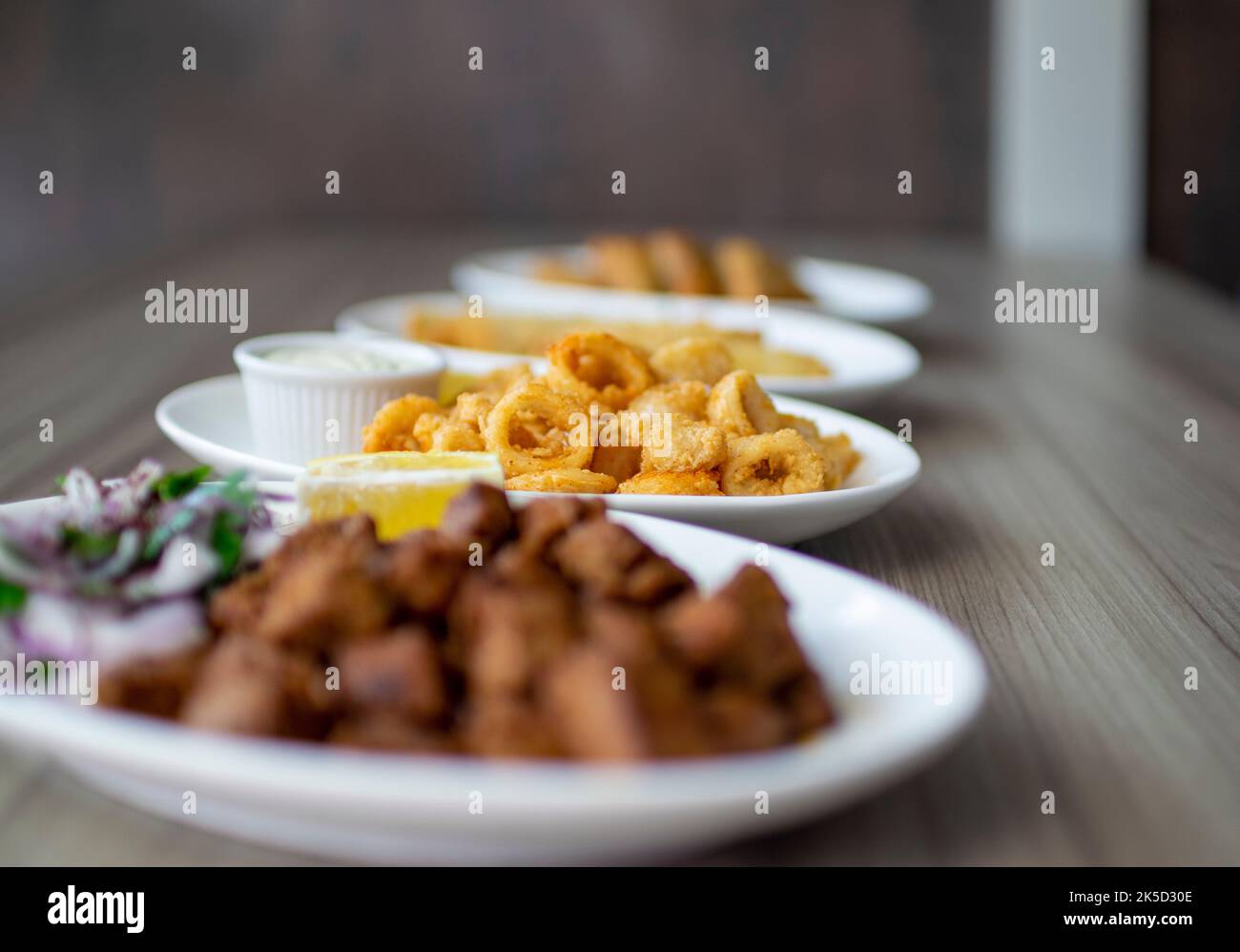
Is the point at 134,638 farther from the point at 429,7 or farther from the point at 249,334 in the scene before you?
the point at 429,7

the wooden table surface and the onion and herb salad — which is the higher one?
the onion and herb salad

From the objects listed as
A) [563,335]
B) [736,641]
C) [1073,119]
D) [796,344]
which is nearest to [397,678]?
[736,641]

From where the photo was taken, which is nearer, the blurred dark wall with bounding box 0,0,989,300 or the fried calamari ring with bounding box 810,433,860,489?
the fried calamari ring with bounding box 810,433,860,489

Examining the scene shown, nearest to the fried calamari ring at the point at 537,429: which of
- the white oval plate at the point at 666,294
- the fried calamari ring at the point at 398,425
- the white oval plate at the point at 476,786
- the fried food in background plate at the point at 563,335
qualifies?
the fried calamari ring at the point at 398,425

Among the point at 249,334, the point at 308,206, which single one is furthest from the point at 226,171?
the point at 249,334

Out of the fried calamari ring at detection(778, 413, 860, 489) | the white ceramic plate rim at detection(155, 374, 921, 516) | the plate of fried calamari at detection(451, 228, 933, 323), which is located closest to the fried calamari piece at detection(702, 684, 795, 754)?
the white ceramic plate rim at detection(155, 374, 921, 516)

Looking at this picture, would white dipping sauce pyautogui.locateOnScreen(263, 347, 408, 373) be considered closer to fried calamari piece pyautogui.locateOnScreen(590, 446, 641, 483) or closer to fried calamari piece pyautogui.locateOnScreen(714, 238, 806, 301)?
fried calamari piece pyautogui.locateOnScreen(590, 446, 641, 483)

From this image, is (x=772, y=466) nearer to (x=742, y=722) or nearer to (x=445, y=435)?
(x=445, y=435)
